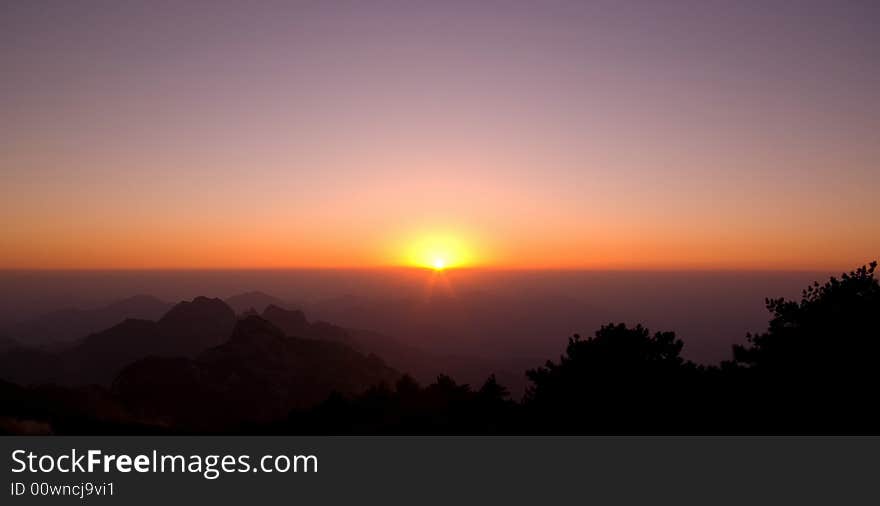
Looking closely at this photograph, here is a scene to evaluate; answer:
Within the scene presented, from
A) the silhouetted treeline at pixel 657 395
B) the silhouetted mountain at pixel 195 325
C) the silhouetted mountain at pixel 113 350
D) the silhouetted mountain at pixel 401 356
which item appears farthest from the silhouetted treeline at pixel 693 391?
the silhouetted mountain at pixel 195 325

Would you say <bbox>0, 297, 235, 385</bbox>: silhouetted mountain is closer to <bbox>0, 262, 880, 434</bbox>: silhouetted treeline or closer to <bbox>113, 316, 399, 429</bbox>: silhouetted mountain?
<bbox>113, 316, 399, 429</bbox>: silhouetted mountain

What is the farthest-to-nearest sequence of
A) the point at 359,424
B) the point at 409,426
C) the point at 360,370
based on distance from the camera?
1. the point at 360,370
2. the point at 359,424
3. the point at 409,426

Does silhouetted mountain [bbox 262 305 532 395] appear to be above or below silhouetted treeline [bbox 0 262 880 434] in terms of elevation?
below

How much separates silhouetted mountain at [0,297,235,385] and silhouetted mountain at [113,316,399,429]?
6234 centimetres

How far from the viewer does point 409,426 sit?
25938mm

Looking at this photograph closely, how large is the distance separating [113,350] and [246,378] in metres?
86.5

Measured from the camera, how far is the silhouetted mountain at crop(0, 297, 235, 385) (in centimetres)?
13538

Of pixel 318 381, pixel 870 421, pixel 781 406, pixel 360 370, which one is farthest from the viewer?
pixel 360 370

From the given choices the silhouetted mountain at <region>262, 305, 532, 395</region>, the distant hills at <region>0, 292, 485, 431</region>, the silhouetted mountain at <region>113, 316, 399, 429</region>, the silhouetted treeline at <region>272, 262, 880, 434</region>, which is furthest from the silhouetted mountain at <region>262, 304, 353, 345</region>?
the silhouetted treeline at <region>272, 262, 880, 434</region>

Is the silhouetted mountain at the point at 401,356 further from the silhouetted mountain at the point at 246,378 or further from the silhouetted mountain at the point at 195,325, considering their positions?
the silhouetted mountain at the point at 246,378

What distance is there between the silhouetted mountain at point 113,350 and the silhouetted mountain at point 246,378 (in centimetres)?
6234
